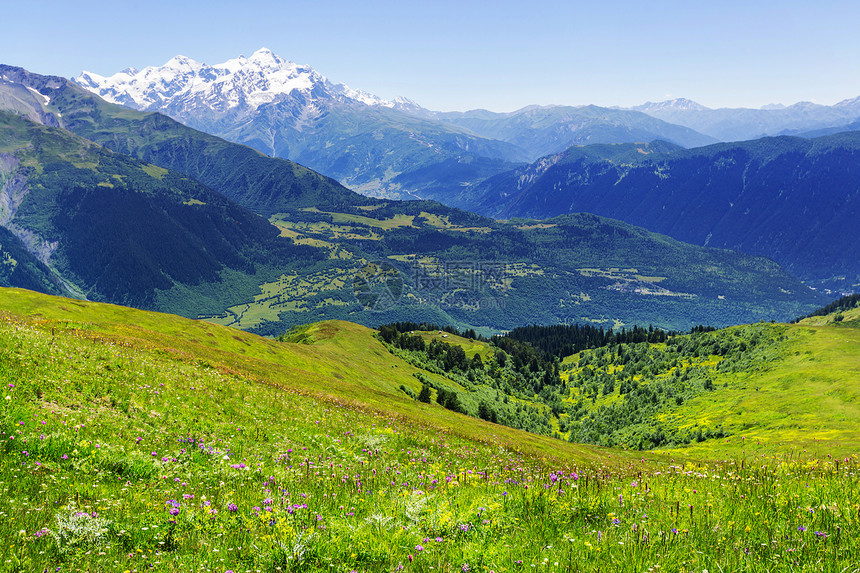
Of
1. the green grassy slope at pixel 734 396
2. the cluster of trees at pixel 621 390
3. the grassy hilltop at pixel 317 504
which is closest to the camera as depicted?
the grassy hilltop at pixel 317 504

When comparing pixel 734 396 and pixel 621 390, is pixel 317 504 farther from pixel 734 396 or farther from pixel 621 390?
pixel 621 390

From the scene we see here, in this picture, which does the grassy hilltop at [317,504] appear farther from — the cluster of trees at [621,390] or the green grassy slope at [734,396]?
the cluster of trees at [621,390]

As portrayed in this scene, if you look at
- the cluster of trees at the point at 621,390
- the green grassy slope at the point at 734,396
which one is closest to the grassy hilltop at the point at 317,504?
the green grassy slope at the point at 734,396

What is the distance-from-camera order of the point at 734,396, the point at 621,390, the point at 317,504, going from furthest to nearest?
the point at 621,390, the point at 734,396, the point at 317,504

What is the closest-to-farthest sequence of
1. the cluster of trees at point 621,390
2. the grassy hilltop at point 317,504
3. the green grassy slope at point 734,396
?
the grassy hilltop at point 317,504 → the green grassy slope at point 734,396 → the cluster of trees at point 621,390

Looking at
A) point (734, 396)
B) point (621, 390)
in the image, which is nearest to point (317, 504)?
point (734, 396)

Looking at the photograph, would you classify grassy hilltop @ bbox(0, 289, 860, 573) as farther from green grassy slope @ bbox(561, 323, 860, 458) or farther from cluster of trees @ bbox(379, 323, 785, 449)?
cluster of trees @ bbox(379, 323, 785, 449)

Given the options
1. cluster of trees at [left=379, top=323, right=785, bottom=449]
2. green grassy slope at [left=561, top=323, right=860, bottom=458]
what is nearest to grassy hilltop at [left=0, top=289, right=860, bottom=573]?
green grassy slope at [left=561, top=323, right=860, bottom=458]

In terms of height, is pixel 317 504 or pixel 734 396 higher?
pixel 317 504

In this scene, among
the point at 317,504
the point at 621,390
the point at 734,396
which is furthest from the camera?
the point at 621,390

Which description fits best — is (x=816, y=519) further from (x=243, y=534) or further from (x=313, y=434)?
(x=313, y=434)

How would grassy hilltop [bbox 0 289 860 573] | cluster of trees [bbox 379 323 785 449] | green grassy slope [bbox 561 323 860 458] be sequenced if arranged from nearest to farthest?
grassy hilltop [bbox 0 289 860 573]
green grassy slope [bbox 561 323 860 458]
cluster of trees [bbox 379 323 785 449]

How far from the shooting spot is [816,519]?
8.43 m

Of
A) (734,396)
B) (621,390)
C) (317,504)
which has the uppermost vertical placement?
(317,504)
